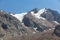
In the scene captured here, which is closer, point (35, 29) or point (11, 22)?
point (11, 22)

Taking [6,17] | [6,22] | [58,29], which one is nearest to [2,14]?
[6,17]

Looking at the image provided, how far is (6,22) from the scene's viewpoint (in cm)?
17450

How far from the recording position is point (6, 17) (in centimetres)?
18662

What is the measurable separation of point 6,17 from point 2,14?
256 inches

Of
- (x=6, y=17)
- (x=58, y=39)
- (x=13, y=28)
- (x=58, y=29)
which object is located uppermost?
(x=6, y=17)

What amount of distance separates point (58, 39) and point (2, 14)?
12219 centimetres

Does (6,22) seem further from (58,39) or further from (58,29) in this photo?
(58,39)

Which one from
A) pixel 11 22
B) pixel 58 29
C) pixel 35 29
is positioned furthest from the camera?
pixel 35 29

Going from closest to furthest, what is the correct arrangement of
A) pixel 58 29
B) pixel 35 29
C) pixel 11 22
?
pixel 58 29, pixel 11 22, pixel 35 29

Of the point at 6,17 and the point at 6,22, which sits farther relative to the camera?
the point at 6,17

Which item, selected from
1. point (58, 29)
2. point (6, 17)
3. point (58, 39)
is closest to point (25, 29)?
point (6, 17)

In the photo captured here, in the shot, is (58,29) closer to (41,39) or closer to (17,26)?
(41,39)

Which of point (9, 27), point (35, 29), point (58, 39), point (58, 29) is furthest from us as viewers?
point (35, 29)

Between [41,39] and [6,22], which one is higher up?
[6,22]
